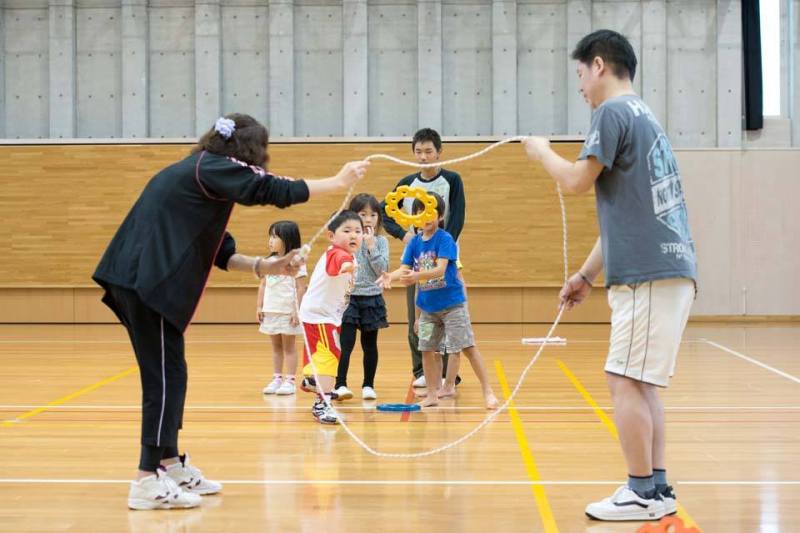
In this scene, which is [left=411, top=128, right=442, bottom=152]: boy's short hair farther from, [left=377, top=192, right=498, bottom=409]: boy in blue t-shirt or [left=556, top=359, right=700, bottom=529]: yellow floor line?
[left=556, top=359, right=700, bottom=529]: yellow floor line

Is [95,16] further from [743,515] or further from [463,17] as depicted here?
[743,515]

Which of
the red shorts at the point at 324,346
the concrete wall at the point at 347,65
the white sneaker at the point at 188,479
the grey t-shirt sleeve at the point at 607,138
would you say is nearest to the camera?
A: the grey t-shirt sleeve at the point at 607,138

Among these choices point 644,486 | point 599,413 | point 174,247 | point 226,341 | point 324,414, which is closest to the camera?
point 644,486

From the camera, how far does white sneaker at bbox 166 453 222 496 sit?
414 cm

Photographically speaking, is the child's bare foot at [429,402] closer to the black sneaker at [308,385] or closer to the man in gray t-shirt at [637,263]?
the black sneaker at [308,385]

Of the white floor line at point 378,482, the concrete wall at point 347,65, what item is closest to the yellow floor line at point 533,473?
the white floor line at point 378,482

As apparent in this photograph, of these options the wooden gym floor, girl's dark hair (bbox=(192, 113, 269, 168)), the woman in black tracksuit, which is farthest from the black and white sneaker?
girl's dark hair (bbox=(192, 113, 269, 168))

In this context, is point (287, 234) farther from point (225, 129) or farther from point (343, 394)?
point (225, 129)

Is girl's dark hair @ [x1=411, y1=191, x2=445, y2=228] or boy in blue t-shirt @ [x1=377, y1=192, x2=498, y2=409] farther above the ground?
girl's dark hair @ [x1=411, y1=191, x2=445, y2=228]

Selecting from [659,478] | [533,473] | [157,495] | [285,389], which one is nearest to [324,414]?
[285,389]

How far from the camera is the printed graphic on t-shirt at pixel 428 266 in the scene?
6.44 meters

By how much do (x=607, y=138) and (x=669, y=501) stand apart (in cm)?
145

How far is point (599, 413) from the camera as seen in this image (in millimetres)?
6391

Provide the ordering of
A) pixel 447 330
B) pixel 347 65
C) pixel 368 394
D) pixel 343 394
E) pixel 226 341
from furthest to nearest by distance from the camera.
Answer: pixel 347 65 < pixel 226 341 < pixel 368 394 < pixel 343 394 < pixel 447 330
